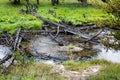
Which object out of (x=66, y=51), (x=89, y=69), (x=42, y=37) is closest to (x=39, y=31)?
(x=42, y=37)

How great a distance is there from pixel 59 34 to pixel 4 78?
1602 cm

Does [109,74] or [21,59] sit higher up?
[109,74]

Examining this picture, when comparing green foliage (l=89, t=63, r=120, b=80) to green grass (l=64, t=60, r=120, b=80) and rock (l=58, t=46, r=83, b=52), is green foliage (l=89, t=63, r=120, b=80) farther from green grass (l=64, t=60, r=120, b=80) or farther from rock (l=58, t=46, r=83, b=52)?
rock (l=58, t=46, r=83, b=52)

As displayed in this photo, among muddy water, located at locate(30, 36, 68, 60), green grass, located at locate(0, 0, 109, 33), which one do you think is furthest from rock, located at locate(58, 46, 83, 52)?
green grass, located at locate(0, 0, 109, 33)

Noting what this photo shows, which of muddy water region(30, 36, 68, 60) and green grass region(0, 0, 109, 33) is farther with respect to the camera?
green grass region(0, 0, 109, 33)

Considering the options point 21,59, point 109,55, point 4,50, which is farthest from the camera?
point 4,50

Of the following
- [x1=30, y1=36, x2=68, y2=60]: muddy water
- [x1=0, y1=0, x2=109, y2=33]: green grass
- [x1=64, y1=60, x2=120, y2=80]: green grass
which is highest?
[x1=64, y1=60, x2=120, y2=80]: green grass

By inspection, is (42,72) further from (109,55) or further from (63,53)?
(109,55)

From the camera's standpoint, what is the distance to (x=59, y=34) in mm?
31641

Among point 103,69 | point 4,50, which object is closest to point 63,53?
point 4,50

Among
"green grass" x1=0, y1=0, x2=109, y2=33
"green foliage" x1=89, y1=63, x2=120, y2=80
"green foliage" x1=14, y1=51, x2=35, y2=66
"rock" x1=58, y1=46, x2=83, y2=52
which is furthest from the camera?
"green grass" x1=0, y1=0, x2=109, y2=33

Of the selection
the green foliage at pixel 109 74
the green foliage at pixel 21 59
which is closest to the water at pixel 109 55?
the green foliage at pixel 109 74

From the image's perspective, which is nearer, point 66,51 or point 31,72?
point 31,72

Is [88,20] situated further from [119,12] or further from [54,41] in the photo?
[119,12]
